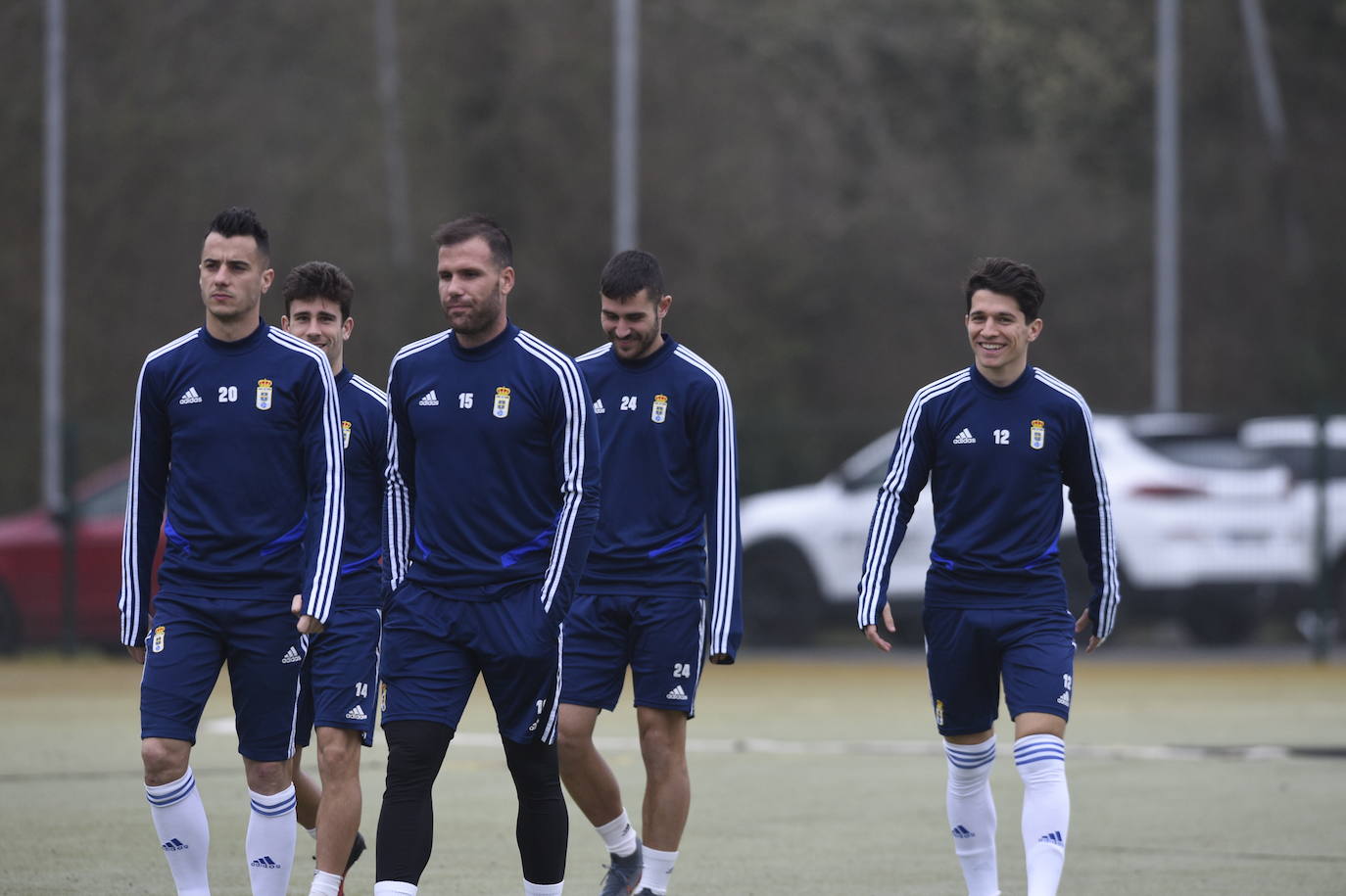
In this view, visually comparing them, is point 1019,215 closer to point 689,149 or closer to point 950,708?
point 689,149

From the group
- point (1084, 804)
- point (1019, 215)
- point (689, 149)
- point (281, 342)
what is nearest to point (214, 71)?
point (689, 149)

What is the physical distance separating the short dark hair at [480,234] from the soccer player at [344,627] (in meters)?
0.88

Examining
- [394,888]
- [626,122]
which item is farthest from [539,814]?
[626,122]

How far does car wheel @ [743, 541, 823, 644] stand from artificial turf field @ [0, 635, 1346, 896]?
6.53ft

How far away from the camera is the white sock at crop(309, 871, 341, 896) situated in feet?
23.6

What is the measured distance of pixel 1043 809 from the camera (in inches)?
286

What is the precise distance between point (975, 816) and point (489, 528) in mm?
2057

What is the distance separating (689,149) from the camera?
29.5 m

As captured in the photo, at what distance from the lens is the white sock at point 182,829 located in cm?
697

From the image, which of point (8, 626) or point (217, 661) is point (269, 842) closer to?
point (217, 661)

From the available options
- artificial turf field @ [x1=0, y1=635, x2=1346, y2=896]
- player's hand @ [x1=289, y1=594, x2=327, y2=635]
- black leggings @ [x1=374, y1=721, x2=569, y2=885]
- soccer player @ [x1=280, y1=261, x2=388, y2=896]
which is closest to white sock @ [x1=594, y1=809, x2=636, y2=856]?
artificial turf field @ [x1=0, y1=635, x2=1346, y2=896]

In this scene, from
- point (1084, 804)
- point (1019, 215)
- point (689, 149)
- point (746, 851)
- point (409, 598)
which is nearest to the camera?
point (409, 598)

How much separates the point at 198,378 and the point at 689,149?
22.8 metres

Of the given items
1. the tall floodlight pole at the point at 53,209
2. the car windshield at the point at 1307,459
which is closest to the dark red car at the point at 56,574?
the tall floodlight pole at the point at 53,209
